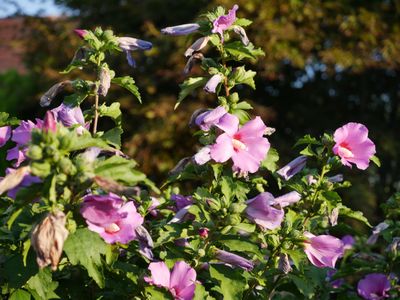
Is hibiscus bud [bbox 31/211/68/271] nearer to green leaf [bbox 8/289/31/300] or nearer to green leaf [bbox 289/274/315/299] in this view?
green leaf [bbox 8/289/31/300]

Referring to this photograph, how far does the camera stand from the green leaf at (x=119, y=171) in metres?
1.38

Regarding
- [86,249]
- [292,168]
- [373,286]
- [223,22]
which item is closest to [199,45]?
[223,22]

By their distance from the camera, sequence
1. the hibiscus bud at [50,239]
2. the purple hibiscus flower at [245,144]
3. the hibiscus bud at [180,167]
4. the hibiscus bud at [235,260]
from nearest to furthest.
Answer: the hibiscus bud at [50,239], the hibiscus bud at [235,260], the purple hibiscus flower at [245,144], the hibiscus bud at [180,167]

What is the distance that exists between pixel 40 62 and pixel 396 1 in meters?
3.83

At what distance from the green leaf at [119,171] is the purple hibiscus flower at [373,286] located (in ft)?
4.13

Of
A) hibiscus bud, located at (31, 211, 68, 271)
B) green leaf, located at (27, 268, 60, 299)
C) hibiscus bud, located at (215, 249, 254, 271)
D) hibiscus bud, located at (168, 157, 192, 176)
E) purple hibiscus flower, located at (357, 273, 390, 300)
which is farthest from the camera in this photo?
purple hibiscus flower, located at (357, 273, 390, 300)

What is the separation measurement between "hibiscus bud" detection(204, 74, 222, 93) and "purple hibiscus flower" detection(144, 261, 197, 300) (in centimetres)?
47

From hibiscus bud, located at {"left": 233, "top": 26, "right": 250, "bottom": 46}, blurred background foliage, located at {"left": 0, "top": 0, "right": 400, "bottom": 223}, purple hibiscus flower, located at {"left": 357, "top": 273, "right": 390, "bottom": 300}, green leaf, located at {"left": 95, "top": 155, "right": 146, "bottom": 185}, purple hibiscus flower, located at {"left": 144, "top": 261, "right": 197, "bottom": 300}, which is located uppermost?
green leaf, located at {"left": 95, "top": 155, "right": 146, "bottom": 185}

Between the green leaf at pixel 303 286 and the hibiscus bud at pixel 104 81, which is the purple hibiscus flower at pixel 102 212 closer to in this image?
the hibiscus bud at pixel 104 81

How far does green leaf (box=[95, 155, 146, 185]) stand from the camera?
4.53 feet

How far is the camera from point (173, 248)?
184 cm

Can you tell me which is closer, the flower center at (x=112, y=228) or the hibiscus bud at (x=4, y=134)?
the flower center at (x=112, y=228)

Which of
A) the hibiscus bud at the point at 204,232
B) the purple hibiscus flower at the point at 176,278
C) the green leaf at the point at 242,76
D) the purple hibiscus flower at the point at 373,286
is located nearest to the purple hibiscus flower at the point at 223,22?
the green leaf at the point at 242,76

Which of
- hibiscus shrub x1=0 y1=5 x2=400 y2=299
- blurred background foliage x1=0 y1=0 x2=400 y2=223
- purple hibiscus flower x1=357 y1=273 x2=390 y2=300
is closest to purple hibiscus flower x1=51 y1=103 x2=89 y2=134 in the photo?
hibiscus shrub x1=0 y1=5 x2=400 y2=299
